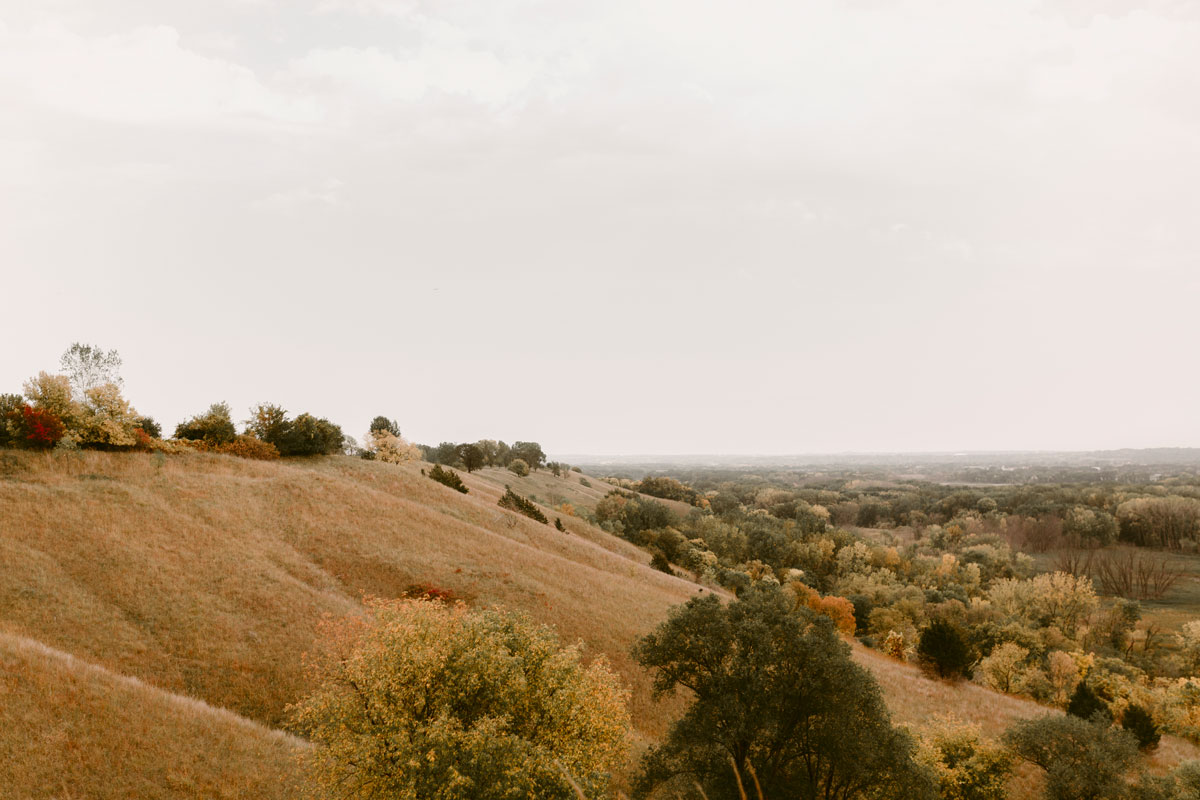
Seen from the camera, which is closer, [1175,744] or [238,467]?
[1175,744]

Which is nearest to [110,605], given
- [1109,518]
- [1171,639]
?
[1171,639]

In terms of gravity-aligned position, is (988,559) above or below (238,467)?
below

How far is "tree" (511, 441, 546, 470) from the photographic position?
545 feet

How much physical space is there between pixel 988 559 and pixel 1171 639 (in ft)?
93.6

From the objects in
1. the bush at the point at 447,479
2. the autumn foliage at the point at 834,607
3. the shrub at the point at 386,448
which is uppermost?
the shrub at the point at 386,448

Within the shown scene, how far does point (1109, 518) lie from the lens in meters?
134

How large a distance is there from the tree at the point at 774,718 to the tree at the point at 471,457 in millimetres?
95247

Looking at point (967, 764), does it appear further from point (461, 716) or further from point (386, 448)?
point (386, 448)

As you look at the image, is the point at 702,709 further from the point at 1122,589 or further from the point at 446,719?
the point at 1122,589

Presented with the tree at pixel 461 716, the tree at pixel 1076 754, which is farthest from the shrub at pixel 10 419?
the tree at pixel 1076 754

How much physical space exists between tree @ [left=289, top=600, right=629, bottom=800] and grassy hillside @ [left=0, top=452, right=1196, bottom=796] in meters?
5.19

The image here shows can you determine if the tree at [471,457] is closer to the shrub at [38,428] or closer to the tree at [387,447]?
the tree at [387,447]

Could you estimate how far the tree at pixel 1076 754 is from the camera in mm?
27641

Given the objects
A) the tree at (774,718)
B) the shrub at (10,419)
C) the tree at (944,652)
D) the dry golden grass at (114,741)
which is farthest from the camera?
the tree at (944,652)
